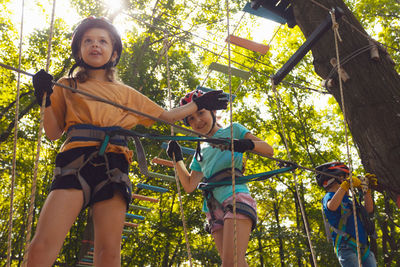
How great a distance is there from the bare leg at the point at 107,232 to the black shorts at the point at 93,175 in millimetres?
36

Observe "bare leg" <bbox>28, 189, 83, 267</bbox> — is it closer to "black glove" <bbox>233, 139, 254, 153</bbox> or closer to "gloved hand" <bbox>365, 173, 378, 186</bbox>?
"black glove" <bbox>233, 139, 254, 153</bbox>

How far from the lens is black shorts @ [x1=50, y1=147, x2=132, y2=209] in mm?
1439

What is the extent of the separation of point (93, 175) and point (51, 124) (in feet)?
1.20

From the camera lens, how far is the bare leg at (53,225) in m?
1.27

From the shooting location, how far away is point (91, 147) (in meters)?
1.56

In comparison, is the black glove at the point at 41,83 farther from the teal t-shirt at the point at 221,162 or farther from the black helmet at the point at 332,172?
the black helmet at the point at 332,172

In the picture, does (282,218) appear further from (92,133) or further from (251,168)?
(92,133)

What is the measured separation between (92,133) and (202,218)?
9.08 metres

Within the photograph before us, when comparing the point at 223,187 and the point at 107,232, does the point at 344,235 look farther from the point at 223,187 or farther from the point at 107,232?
the point at 107,232

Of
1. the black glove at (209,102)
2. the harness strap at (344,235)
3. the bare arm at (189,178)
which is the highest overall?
the black glove at (209,102)

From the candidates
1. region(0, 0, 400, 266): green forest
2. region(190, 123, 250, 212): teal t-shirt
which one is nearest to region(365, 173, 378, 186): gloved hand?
region(190, 123, 250, 212): teal t-shirt

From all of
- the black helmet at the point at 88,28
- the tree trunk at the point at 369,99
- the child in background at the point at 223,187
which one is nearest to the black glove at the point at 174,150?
the child in background at the point at 223,187

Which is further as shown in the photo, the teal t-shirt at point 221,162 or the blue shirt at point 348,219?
the blue shirt at point 348,219

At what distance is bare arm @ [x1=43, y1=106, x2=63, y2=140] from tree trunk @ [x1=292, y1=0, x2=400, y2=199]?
194cm
